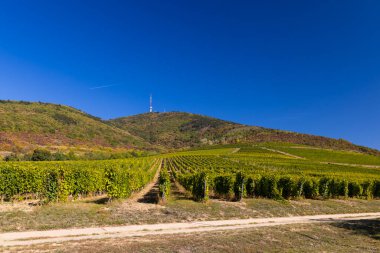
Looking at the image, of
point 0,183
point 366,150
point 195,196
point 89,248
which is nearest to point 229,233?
point 89,248

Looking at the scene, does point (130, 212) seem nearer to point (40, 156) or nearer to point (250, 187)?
point (250, 187)

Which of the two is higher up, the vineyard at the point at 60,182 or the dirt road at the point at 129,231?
the vineyard at the point at 60,182

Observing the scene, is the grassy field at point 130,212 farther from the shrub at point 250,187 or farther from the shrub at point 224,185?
the shrub at point 250,187

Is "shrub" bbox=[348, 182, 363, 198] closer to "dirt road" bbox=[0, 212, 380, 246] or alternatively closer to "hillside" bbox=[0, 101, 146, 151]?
"dirt road" bbox=[0, 212, 380, 246]

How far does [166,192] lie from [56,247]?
569 inches

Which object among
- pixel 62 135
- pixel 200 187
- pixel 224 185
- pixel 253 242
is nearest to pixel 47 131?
pixel 62 135

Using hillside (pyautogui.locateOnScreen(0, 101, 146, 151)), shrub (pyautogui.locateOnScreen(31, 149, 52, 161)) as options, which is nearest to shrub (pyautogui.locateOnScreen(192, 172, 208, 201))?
shrub (pyautogui.locateOnScreen(31, 149, 52, 161))

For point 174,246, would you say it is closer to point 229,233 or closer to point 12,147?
point 229,233

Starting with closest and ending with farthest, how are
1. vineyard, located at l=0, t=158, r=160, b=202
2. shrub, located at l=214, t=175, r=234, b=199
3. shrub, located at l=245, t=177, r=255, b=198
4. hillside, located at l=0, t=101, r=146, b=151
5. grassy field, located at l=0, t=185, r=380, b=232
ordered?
grassy field, located at l=0, t=185, r=380, b=232, vineyard, located at l=0, t=158, r=160, b=202, shrub, located at l=214, t=175, r=234, b=199, shrub, located at l=245, t=177, r=255, b=198, hillside, located at l=0, t=101, r=146, b=151

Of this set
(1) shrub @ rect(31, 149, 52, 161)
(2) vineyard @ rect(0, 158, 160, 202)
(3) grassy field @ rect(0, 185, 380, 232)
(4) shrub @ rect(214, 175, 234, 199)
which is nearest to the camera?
(3) grassy field @ rect(0, 185, 380, 232)

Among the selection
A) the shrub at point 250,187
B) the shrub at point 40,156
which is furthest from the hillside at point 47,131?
the shrub at point 250,187

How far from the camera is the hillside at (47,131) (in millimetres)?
104238

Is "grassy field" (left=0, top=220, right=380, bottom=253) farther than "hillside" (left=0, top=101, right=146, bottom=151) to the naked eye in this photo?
No

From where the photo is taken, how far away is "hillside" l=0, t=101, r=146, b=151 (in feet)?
342
